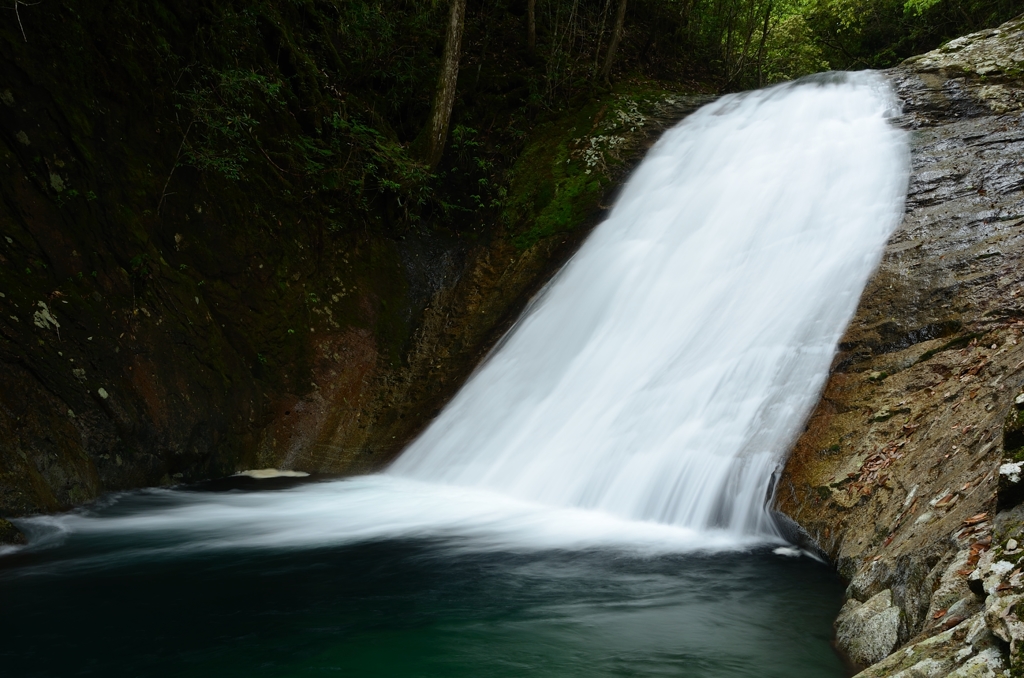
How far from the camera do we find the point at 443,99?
9602 mm

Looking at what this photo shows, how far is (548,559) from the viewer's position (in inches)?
192

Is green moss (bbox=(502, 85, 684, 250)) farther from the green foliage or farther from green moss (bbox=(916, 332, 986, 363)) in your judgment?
the green foliage

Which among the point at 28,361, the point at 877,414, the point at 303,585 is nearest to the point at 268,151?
the point at 28,361

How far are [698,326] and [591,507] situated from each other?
235 centimetres

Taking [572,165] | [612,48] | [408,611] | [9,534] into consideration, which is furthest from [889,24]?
[9,534]

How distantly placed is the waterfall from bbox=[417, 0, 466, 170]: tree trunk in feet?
8.09

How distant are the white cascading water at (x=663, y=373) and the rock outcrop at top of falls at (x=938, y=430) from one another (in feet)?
1.04

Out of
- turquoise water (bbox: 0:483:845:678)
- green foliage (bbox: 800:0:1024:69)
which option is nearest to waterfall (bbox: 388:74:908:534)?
turquoise water (bbox: 0:483:845:678)

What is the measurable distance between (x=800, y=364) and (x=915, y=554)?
2.74m

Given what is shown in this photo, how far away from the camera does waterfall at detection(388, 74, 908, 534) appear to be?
5645 millimetres

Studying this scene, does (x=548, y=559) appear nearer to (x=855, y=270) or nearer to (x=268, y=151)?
(x=855, y=270)

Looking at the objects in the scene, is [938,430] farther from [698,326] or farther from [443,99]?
[443,99]

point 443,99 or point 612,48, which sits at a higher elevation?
point 612,48

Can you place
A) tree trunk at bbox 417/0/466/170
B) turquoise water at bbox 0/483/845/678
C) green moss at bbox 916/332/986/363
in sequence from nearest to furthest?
turquoise water at bbox 0/483/845/678 → green moss at bbox 916/332/986/363 → tree trunk at bbox 417/0/466/170
